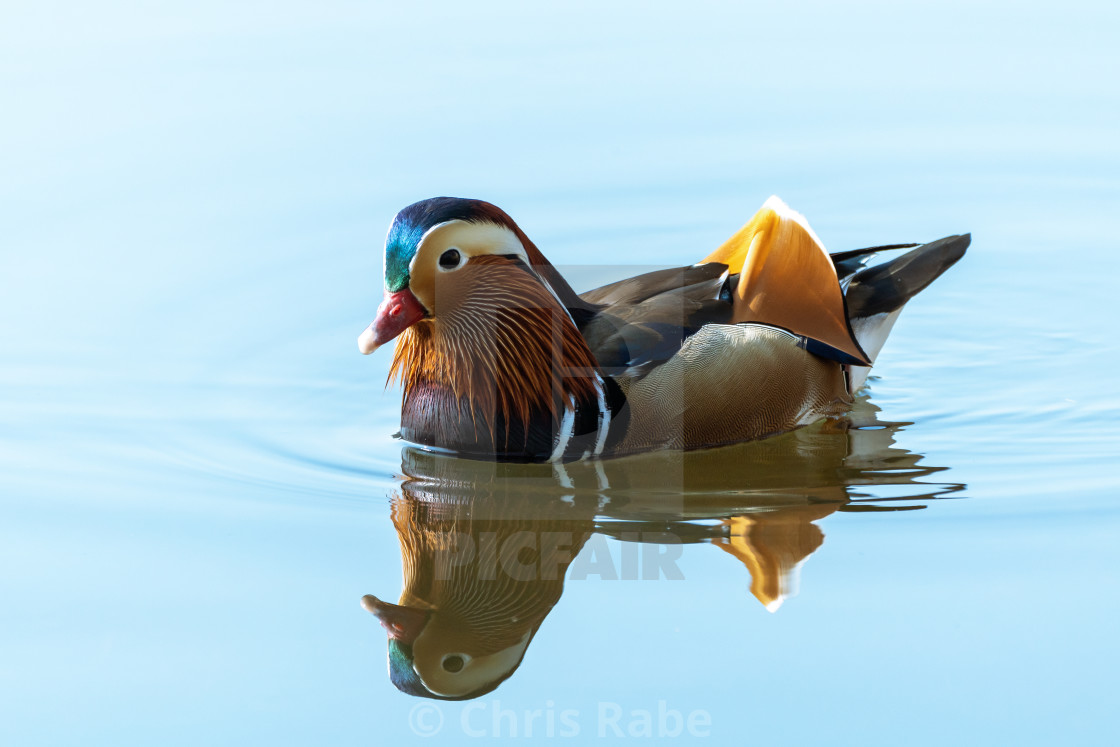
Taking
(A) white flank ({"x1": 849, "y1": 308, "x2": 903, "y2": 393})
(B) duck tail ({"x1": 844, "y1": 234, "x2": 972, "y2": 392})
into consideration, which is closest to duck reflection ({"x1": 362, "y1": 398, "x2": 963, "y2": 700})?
(A) white flank ({"x1": 849, "y1": 308, "x2": 903, "y2": 393})

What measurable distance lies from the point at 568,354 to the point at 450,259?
66 cm

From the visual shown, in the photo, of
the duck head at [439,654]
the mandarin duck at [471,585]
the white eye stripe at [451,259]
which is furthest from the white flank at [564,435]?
the duck head at [439,654]

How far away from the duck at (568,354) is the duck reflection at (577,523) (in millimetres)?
127

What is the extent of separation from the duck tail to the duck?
594mm

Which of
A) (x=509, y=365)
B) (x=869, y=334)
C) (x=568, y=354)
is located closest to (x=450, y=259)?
(x=509, y=365)

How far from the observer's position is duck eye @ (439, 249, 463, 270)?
17.0ft

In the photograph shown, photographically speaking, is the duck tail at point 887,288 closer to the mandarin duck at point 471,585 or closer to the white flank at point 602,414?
the white flank at point 602,414

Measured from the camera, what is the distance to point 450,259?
206 inches

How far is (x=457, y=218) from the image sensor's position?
509cm

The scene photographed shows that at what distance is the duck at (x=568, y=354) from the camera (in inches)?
211

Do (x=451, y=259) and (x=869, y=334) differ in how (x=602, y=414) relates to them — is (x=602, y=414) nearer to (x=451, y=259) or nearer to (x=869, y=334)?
(x=451, y=259)

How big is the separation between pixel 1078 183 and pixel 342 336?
14.8ft

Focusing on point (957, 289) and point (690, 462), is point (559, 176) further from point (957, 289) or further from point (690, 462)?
point (690, 462)

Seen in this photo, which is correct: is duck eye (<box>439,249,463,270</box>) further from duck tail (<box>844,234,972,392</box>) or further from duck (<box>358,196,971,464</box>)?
duck tail (<box>844,234,972,392</box>)
